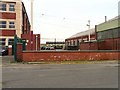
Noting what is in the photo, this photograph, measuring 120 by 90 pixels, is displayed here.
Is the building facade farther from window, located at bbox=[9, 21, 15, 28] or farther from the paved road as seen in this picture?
the paved road

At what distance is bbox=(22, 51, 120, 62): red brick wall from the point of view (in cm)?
3325

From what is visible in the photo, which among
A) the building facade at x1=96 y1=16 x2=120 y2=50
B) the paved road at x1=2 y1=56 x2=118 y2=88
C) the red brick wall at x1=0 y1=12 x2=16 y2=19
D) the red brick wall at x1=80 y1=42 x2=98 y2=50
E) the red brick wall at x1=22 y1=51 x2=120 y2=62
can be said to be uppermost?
the red brick wall at x1=0 y1=12 x2=16 y2=19

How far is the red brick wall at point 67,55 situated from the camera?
33250mm

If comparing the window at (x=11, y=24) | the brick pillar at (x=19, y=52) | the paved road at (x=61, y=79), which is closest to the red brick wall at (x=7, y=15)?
the window at (x=11, y=24)

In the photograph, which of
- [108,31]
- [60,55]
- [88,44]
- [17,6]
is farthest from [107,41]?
[60,55]

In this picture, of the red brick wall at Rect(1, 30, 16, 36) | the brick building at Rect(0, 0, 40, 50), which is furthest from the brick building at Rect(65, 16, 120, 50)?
the red brick wall at Rect(1, 30, 16, 36)

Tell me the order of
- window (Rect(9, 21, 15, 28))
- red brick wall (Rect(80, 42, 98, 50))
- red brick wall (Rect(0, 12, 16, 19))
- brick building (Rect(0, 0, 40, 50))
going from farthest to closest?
red brick wall (Rect(80, 42, 98, 50)), window (Rect(9, 21, 15, 28)), brick building (Rect(0, 0, 40, 50)), red brick wall (Rect(0, 12, 16, 19))

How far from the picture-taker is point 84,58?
1372 inches

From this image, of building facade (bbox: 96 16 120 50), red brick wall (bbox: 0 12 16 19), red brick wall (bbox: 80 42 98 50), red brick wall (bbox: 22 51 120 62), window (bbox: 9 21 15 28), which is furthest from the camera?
red brick wall (bbox: 80 42 98 50)

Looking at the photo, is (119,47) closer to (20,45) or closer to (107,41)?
(107,41)

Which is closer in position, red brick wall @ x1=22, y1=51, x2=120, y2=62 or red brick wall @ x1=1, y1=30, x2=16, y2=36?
red brick wall @ x1=22, y1=51, x2=120, y2=62

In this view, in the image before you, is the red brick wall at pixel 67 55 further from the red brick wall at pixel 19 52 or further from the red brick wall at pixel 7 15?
the red brick wall at pixel 7 15

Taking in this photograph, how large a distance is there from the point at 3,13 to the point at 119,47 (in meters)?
19.2

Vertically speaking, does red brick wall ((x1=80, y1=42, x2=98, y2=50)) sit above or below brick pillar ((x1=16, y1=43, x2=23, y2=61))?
above
